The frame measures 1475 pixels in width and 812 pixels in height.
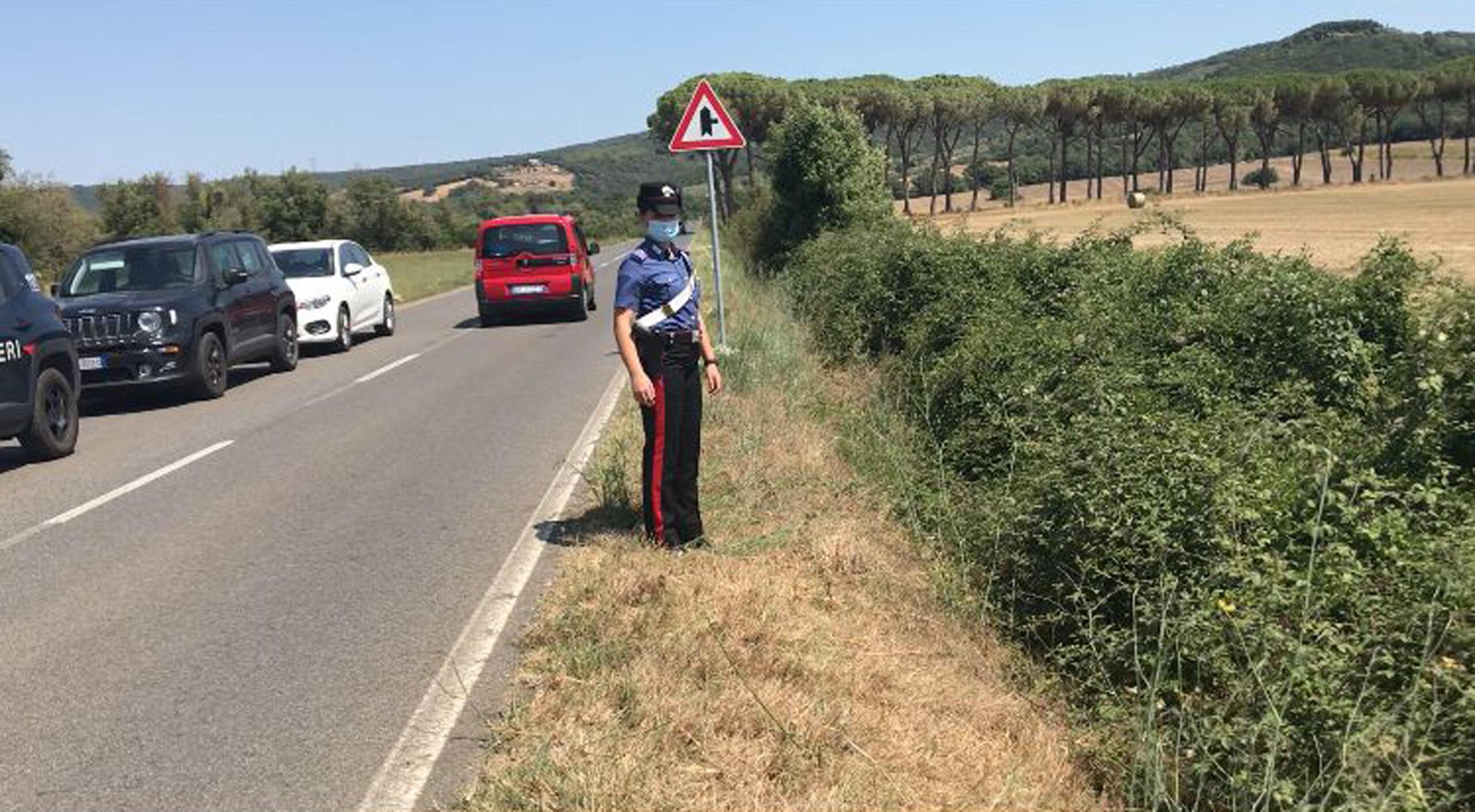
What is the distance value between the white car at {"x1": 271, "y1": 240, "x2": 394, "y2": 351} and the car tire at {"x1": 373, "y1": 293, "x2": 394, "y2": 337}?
0.04 feet

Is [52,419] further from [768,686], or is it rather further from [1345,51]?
[1345,51]

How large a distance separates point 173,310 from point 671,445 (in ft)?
28.9

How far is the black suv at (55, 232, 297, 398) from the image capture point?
11.9m

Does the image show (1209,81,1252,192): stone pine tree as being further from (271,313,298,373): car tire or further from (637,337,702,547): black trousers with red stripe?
(637,337,702,547): black trousers with red stripe

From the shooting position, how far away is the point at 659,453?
583cm

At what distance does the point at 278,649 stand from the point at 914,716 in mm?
2896

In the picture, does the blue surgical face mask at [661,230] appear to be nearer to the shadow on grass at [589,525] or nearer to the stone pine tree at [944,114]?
the shadow on grass at [589,525]

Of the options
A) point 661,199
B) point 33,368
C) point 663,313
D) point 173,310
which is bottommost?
point 33,368

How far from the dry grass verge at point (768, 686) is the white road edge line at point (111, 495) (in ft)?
11.7

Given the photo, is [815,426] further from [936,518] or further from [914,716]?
[914,716]

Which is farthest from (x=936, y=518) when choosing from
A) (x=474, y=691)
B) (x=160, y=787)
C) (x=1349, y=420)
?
(x=160, y=787)

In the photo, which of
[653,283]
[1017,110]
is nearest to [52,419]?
[653,283]

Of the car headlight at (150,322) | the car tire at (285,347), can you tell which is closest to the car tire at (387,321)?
the car tire at (285,347)

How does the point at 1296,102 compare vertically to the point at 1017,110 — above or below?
below
